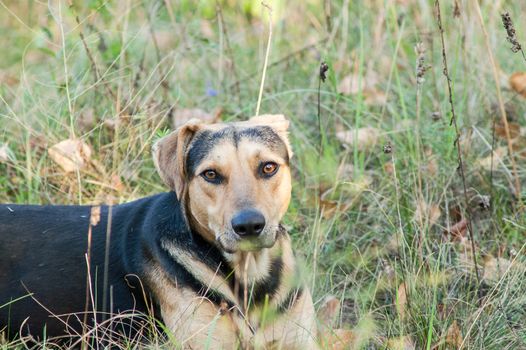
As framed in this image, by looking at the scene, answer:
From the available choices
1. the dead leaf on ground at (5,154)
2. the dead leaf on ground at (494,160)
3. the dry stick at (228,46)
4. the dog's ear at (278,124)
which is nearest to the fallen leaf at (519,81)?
the dead leaf on ground at (494,160)

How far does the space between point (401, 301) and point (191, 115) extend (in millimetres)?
2517

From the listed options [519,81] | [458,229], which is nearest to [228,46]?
[519,81]

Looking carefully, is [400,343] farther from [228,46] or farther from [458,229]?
[228,46]

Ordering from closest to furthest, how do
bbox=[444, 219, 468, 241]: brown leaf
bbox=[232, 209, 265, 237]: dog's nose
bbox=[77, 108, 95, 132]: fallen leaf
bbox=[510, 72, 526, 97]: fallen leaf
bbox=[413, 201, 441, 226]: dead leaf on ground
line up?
bbox=[232, 209, 265, 237]: dog's nose, bbox=[413, 201, 441, 226]: dead leaf on ground, bbox=[444, 219, 468, 241]: brown leaf, bbox=[510, 72, 526, 97]: fallen leaf, bbox=[77, 108, 95, 132]: fallen leaf

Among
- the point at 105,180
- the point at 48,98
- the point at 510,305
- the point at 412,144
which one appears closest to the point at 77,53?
the point at 48,98

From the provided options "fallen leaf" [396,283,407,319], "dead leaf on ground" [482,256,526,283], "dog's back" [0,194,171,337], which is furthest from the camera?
"dead leaf on ground" [482,256,526,283]

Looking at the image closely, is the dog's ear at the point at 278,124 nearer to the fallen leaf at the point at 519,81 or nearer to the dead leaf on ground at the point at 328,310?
the dead leaf on ground at the point at 328,310

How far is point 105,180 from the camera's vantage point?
19.0 ft

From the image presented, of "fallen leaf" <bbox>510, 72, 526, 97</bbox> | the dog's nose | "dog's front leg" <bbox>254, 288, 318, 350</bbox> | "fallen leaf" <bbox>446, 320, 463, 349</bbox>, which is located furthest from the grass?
the dog's nose

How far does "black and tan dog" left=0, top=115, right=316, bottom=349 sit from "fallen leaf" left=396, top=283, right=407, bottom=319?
0.43 metres

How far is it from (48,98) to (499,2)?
3435 mm

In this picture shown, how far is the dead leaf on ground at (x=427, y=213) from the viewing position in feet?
16.2

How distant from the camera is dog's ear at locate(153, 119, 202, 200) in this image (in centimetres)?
416

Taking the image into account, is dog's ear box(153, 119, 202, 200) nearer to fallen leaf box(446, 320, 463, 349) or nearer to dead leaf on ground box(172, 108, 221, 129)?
fallen leaf box(446, 320, 463, 349)
